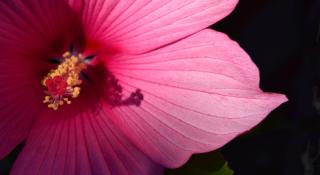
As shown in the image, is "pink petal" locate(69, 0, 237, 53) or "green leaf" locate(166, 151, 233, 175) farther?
"green leaf" locate(166, 151, 233, 175)

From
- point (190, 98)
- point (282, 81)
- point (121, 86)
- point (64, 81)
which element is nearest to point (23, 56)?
point (64, 81)

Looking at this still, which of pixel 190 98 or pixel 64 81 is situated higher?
pixel 64 81

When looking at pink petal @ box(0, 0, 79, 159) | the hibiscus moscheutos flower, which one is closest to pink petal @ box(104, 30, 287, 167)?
the hibiscus moscheutos flower

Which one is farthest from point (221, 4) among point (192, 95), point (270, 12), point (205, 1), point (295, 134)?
point (295, 134)

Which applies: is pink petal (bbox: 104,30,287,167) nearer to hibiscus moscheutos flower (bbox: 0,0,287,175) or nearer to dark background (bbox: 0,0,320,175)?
hibiscus moscheutos flower (bbox: 0,0,287,175)

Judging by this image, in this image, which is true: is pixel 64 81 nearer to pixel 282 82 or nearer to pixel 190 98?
pixel 190 98

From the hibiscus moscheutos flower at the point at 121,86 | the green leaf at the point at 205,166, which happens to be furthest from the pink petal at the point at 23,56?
the green leaf at the point at 205,166

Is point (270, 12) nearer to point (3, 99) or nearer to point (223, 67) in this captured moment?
point (223, 67)

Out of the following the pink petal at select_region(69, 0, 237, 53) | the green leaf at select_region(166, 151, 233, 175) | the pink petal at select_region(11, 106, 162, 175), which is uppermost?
the pink petal at select_region(69, 0, 237, 53)

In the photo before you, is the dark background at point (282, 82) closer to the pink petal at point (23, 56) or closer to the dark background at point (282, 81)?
the dark background at point (282, 81)
